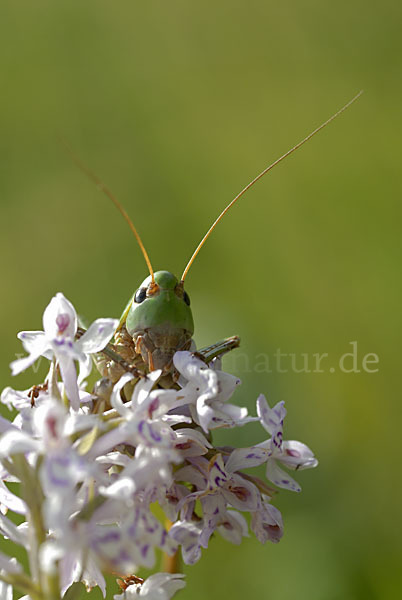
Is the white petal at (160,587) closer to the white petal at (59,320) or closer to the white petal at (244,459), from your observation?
the white petal at (244,459)

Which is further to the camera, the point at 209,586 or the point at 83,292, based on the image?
the point at 83,292

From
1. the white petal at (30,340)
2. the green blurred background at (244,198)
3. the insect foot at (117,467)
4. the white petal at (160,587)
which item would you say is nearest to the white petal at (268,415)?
the insect foot at (117,467)

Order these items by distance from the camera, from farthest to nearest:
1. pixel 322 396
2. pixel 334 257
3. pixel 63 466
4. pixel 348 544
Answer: pixel 334 257 → pixel 322 396 → pixel 348 544 → pixel 63 466

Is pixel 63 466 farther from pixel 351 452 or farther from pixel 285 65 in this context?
pixel 285 65

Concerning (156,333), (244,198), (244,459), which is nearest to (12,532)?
(244,459)

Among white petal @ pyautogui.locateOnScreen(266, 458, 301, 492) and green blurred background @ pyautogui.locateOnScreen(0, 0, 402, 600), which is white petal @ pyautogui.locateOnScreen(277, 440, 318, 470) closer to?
white petal @ pyautogui.locateOnScreen(266, 458, 301, 492)

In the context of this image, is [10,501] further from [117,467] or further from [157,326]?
[157,326]

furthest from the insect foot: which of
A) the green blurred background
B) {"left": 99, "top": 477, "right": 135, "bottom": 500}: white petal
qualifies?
the green blurred background

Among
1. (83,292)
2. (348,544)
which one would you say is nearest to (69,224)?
(83,292)
